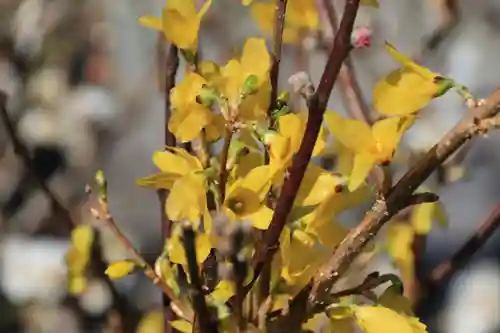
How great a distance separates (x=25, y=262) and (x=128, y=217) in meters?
0.29

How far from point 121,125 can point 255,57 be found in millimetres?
1441

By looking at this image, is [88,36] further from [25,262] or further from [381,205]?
[381,205]

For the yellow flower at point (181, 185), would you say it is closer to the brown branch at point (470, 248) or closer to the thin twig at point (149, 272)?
the thin twig at point (149, 272)

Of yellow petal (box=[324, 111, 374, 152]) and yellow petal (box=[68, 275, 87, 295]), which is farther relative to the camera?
yellow petal (box=[68, 275, 87, 295])

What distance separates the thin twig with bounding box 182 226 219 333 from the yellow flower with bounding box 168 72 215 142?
92 mm

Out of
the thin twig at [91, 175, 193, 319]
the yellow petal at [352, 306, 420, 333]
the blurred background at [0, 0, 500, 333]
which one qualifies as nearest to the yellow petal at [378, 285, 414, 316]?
the yellow petal at [352, 306, 420, 333]

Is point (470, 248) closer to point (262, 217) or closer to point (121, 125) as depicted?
point (262, 217)

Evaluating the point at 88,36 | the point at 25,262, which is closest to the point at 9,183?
the point at 25,262

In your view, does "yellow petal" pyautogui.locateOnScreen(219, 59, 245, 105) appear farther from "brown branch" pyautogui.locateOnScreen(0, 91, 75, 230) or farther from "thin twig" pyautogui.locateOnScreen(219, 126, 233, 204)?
"brown branch" pyautogui.locateOnScreen(0, 91, 75, 230)

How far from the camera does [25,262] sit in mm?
1415

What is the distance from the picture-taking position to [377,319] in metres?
0.44

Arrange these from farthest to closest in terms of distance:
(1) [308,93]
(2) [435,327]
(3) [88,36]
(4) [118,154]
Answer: (3) [88,36] → (4) [118,154] → (2) [435,327] → (1) [308,93]

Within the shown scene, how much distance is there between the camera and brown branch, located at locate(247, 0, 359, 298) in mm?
383

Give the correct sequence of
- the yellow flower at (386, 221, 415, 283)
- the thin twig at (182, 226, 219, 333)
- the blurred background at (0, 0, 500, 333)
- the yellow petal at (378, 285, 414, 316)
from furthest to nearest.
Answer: the blurred background at (0, 0, 500, 333)
the yellow flower at (386, 221, 415, 283)
the yellow petal at (378, 285, 414, 316)
the thin twig at (182, 226, 219, 333)
